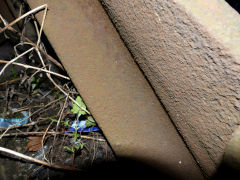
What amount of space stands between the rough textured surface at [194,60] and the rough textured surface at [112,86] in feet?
0.28

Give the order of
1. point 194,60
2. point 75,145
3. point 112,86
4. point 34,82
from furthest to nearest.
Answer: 1. point 34,82
2. point 75,145
3. point 112,86
4. point 194,60

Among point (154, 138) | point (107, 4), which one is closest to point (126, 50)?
point (107, 4)

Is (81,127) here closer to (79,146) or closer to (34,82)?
(79,146)

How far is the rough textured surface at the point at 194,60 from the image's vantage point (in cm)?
71

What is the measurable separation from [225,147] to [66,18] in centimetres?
95

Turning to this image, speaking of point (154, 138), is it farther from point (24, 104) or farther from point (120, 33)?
point (24, 104)

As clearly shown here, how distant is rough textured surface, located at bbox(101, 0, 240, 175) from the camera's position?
71 cm

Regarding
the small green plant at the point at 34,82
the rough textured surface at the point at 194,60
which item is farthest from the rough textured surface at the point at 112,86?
the small green plant at the point at 34,82

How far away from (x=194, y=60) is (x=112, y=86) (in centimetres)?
49

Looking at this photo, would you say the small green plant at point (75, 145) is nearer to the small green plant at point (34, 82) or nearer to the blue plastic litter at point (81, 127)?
the blue plastic litter at point (81, 127)

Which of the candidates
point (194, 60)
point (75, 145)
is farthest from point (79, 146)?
point (194, 60)

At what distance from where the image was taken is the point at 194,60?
780 millimetres

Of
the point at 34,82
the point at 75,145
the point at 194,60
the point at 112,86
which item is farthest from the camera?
the point at 34,82

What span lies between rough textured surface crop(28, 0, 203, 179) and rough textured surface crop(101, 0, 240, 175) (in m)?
0.09
